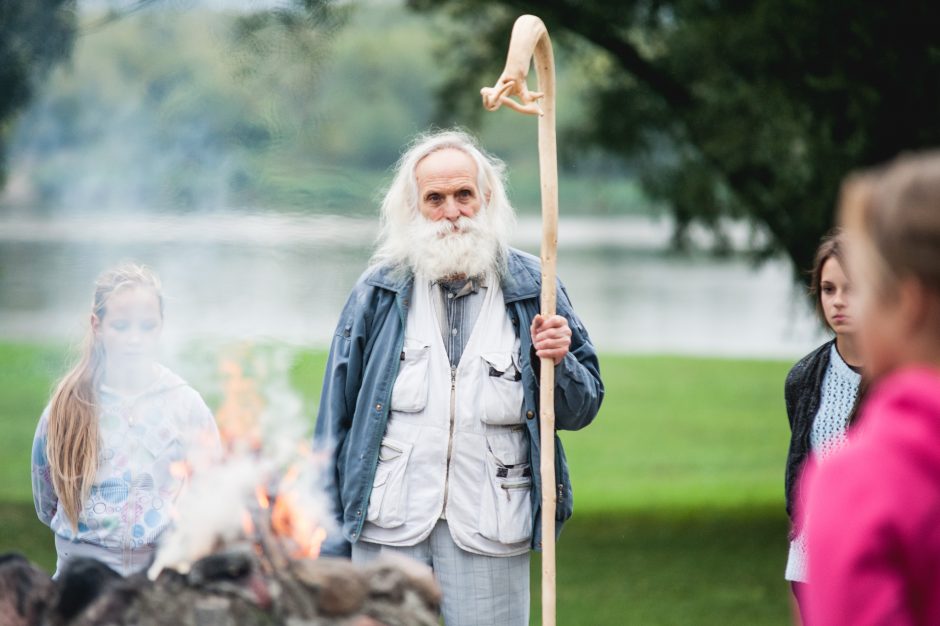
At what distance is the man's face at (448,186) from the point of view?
369cm

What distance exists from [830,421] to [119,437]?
2.08 meters

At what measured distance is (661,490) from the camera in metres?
12.0

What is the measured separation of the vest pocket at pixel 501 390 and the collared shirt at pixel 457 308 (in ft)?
0.33

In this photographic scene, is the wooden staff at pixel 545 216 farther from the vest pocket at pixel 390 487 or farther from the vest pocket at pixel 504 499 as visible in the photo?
the vest pocket at pixel 390 487

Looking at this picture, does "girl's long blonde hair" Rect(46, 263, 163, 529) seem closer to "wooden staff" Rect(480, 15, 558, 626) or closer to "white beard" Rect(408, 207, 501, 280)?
"white beard" Rect(408, 207, 501, 280)

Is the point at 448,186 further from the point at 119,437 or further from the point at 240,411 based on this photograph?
the point at 119,437

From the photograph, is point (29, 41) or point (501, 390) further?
point (29, 41)

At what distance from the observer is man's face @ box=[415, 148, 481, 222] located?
145 inches

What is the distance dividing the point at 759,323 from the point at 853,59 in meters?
19.7

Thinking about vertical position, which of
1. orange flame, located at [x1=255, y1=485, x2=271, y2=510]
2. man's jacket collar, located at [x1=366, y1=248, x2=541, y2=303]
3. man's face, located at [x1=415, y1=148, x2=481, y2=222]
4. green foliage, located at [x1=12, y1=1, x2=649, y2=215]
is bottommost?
orange flame, located at [x1=255, y1=485, x2=271, y2=510]

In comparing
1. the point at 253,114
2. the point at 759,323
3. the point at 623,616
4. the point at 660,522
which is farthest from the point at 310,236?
the point at 759,323

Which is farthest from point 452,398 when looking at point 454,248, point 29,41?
point 29,41

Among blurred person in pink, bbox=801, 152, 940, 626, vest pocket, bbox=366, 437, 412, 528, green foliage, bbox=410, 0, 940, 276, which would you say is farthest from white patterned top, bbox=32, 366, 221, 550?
green foliage, bbox=410, 0, 940, 276

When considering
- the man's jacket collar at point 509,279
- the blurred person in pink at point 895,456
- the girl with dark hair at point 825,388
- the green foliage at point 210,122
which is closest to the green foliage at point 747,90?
the green foliage at point 210,122
